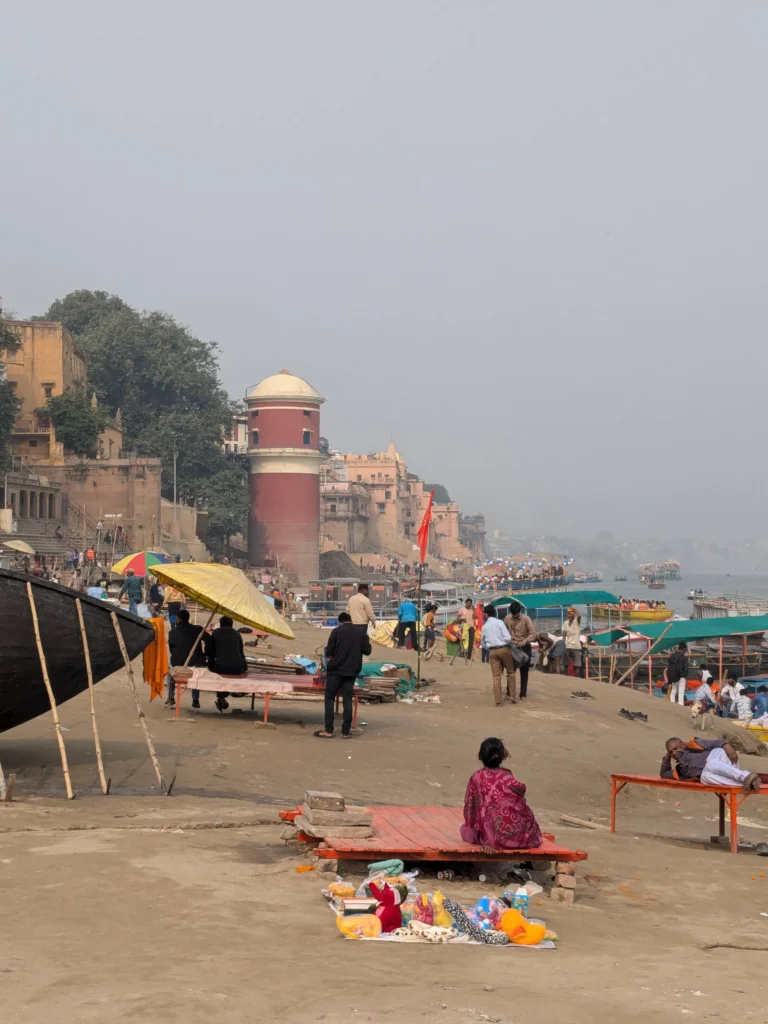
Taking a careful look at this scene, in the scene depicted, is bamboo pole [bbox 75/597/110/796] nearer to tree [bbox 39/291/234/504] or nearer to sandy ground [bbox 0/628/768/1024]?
sandy ground [bbox 0/628/768/1024]

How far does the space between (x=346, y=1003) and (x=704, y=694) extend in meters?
16.4

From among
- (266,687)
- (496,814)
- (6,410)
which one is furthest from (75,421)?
(496,814)

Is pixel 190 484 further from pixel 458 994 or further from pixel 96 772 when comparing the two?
pixel 458 994

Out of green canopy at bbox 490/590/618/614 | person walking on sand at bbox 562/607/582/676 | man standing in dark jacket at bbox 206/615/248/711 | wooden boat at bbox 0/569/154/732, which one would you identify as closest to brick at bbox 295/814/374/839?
wooden boat at bbox 0/569/154/732

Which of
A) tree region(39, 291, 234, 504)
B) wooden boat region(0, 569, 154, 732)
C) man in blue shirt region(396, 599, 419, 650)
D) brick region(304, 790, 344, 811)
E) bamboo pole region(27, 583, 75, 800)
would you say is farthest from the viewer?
tree region(39, 291, 234, 504)

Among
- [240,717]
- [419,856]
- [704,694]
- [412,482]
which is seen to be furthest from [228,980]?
[412,482]

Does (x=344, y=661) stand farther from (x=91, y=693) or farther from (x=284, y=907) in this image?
(x=284, y=907)

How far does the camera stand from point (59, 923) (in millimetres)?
5738

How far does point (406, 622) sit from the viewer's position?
24641mm

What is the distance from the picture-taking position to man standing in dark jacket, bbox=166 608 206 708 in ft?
48.6

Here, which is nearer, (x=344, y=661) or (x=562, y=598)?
(x=344, y=661)

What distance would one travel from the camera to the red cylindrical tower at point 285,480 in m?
75.8

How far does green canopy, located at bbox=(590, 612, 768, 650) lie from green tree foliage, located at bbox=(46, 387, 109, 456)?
36.6 m

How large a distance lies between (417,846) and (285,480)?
7009 cm
